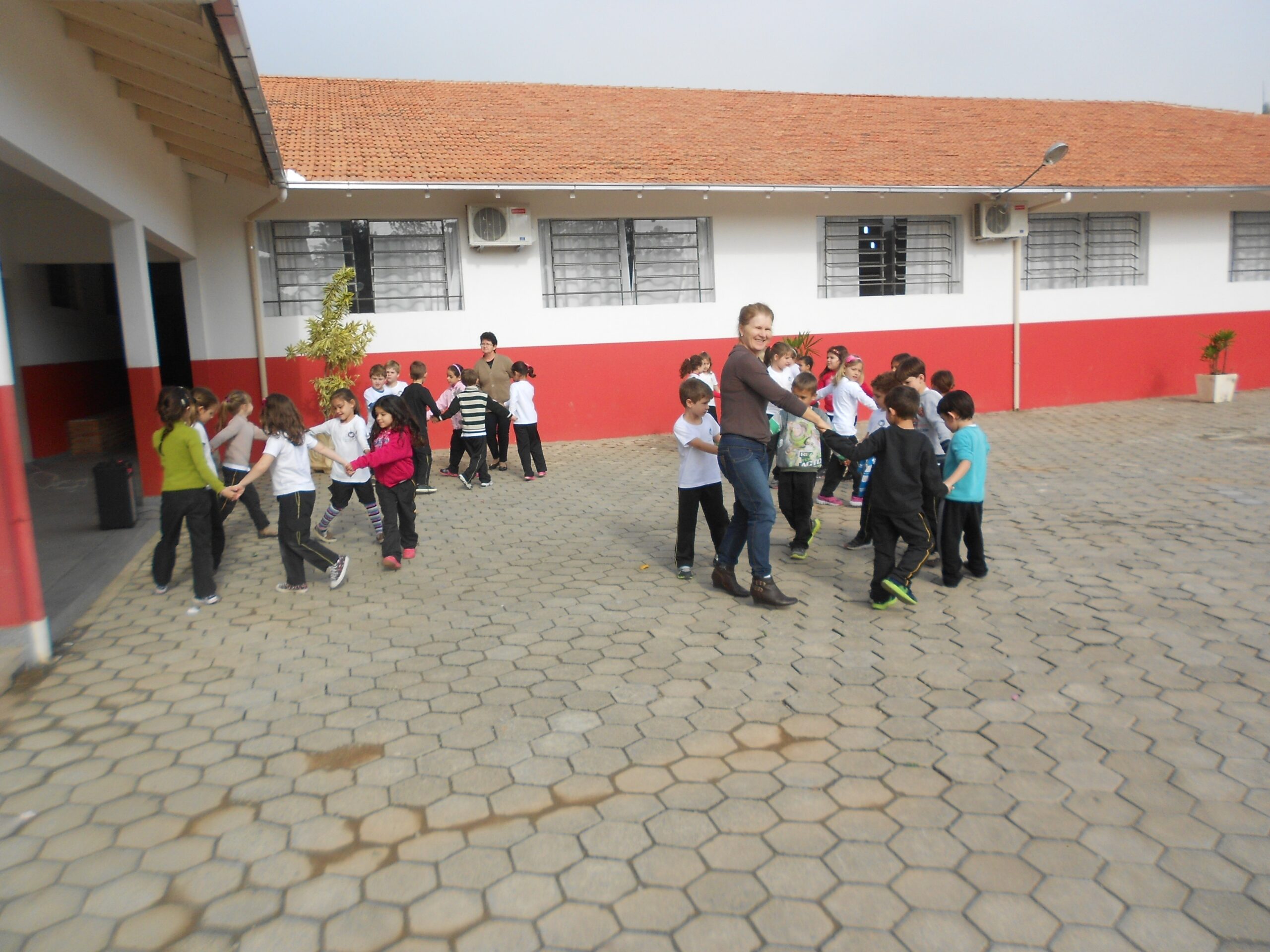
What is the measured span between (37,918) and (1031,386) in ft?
49.9

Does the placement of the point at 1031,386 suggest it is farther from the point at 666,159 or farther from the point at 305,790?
the point at 305,790

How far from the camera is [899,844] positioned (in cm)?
303

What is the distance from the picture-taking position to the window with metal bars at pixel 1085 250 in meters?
15.2

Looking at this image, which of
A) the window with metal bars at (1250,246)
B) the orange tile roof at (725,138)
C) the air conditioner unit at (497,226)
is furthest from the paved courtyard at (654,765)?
the window with metal bars at (1250,246)

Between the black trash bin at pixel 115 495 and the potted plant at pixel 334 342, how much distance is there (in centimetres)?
325

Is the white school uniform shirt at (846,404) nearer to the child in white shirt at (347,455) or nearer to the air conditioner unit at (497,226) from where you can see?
the child in white shirt at (347,455)

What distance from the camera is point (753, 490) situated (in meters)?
5.36

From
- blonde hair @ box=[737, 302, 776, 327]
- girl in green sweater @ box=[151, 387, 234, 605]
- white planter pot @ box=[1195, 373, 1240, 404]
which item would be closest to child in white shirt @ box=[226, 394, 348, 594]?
girl in green sweater @ box=[151, 387, 234, 605]

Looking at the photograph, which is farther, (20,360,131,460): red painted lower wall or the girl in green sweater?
(20,360,131,460): red painted lower wall

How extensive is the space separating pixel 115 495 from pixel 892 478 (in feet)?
22.1

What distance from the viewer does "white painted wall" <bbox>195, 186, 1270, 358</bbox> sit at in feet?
39.5

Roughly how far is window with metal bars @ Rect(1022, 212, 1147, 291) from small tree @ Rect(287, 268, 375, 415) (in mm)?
10949

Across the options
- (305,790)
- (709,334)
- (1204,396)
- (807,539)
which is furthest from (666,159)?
(305,790)

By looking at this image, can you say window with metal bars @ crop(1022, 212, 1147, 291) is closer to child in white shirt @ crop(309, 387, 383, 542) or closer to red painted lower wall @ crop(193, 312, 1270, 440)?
red painted lower wall @ crop(193, 312, 1270, 440)
